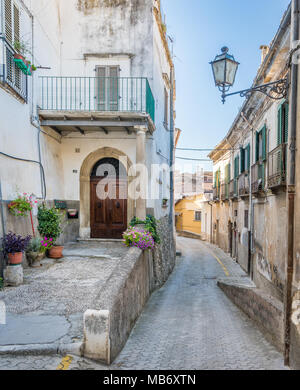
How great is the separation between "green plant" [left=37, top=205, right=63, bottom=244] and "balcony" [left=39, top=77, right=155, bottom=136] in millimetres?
2651

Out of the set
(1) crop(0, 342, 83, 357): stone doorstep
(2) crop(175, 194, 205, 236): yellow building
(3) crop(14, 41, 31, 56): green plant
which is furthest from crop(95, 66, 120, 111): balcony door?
(2) crop(175, 194, 205, 236): yellow building

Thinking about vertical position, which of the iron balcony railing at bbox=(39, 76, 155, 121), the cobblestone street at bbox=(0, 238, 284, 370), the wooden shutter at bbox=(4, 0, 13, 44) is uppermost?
the wooden shutter at bbox=(4, 0, 13, 44)

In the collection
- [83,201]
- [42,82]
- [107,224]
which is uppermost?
[42,82]

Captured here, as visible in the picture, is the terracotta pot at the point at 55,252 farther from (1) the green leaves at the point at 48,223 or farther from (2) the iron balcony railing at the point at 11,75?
(2) the iron balcony railing at the point at 11,75

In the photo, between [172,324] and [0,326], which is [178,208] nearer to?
[172,324]

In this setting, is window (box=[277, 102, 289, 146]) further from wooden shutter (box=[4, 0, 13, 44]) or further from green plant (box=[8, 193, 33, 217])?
wooden shutter (box=[4, 0, 13, 44])

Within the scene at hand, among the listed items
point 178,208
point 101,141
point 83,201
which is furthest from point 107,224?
point 178,208

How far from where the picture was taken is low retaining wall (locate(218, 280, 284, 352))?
6.47 meters

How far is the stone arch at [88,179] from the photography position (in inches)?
473

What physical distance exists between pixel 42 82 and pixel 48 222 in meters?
4.15

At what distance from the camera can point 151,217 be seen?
457 inches

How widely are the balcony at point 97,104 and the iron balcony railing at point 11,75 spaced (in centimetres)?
113

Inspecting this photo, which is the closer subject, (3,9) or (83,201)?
(3,9)

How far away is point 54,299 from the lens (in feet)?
20.5
